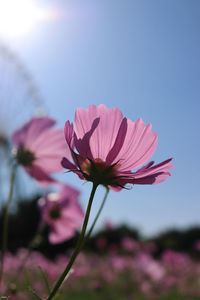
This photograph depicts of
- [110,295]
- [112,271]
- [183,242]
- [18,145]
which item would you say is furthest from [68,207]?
[183,242]

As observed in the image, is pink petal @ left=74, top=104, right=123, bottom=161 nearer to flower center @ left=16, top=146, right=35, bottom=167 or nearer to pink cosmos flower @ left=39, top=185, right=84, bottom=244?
flower center @ left=16, top=146, right=35, bottom=167

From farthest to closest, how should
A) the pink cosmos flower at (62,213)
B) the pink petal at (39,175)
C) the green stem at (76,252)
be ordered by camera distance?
the pink cosmos flower at (62,213) → the pink petal at (39,175) → the green stem at (76,252)

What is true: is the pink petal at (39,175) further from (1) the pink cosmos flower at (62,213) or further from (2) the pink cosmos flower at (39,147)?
(1) the pink cosmos flower at (62,213)

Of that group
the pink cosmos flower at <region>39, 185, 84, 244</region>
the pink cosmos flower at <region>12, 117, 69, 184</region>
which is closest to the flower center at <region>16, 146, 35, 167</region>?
the pink cosmos flower at <region>12, 117, 69, 184</region>

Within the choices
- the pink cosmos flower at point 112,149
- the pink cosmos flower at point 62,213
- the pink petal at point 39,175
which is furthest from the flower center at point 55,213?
the pink cosmos flower at point 112,149

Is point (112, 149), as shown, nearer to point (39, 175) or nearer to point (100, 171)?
point (100, 171)

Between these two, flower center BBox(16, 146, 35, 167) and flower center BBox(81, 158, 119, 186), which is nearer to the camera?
flower center BBox(81, 158, 119, 186)

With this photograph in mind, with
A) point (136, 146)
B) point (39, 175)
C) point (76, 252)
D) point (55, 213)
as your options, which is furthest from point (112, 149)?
point (55, 213)

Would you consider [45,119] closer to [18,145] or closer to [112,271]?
[18,145]
